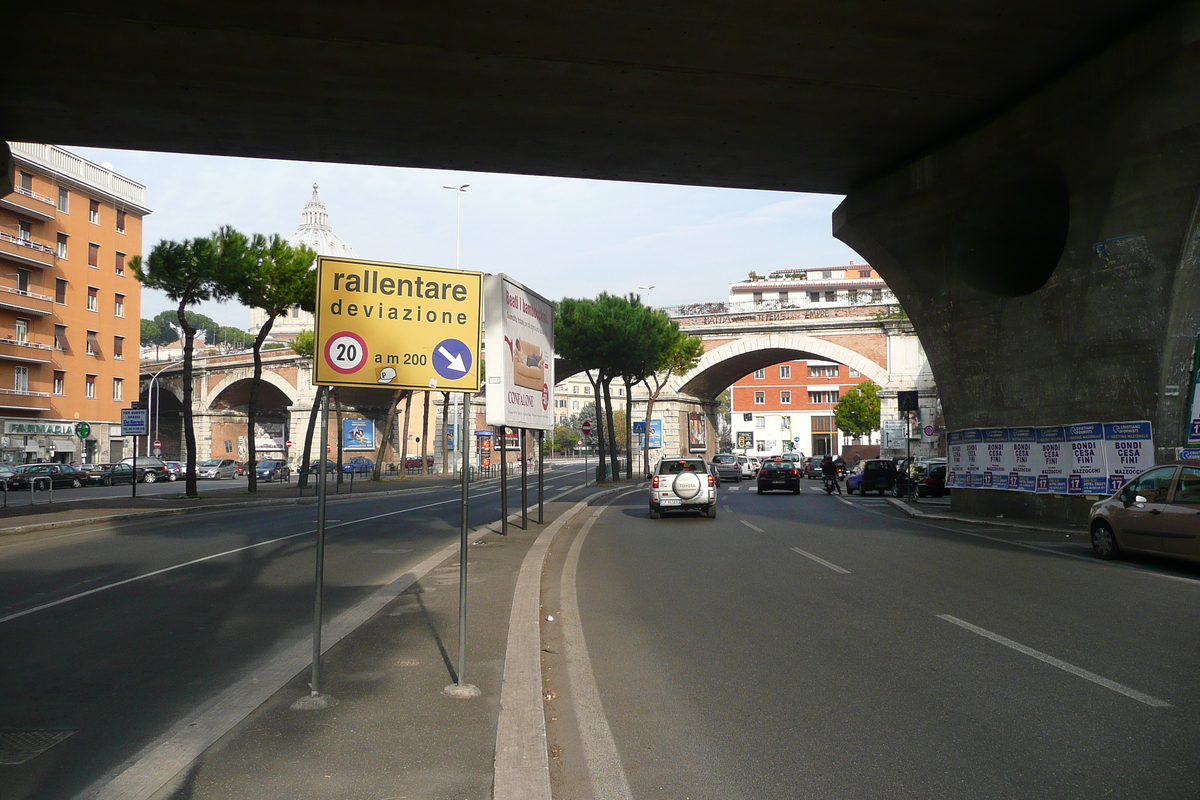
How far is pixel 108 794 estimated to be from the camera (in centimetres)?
420

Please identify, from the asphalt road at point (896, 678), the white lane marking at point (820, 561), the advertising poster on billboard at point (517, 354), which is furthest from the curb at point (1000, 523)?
the advertising poster on billboard at point (517, 354)

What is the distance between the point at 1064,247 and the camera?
1862cm

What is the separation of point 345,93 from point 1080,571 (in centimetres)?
1356

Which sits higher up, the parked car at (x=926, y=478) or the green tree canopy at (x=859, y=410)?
the green tree canopy at (x=859, y=410)

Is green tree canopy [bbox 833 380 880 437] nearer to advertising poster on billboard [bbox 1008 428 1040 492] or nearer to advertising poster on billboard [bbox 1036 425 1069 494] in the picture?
advertising poster on billboard [bbox 1008 428 1040 492]

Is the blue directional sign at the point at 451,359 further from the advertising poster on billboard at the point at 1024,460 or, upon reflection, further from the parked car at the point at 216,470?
the parked car at the point at 216,470

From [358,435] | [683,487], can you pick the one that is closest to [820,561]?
[683,487]

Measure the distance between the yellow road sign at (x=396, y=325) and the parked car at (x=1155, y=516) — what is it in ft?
33.3

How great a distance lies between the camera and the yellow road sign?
5.74 meters

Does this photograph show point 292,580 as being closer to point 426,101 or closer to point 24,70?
point 426,101

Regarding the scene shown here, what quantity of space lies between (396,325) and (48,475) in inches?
1850

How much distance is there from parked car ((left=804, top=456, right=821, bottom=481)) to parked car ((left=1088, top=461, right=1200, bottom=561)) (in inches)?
1858

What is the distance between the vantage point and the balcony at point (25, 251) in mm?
52188

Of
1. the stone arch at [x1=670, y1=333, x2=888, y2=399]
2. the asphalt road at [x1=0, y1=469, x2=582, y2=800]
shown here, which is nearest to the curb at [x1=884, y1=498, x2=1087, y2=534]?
the asphalt road at [x1=0, y1=469, x2=582, y2=800]
